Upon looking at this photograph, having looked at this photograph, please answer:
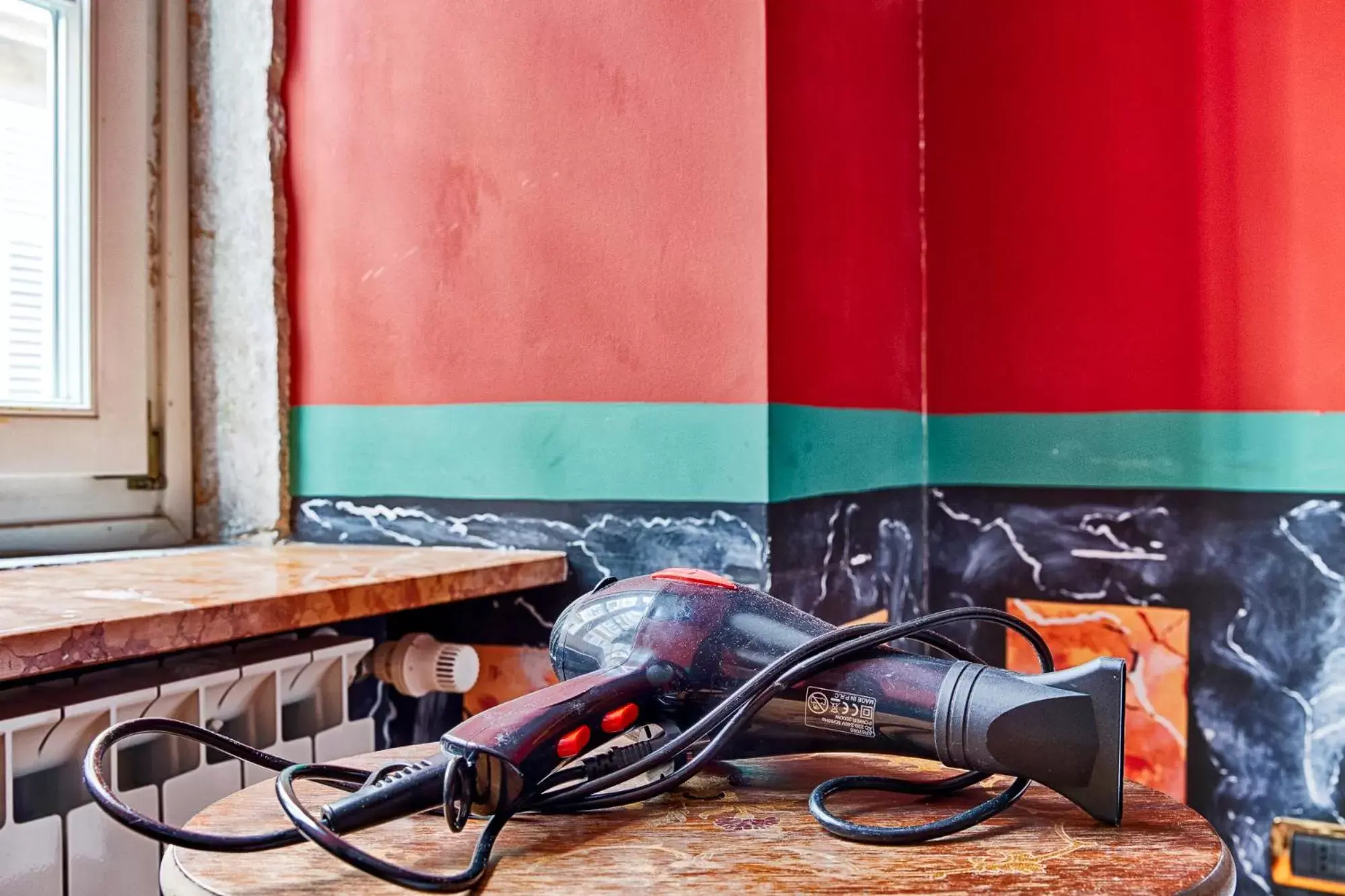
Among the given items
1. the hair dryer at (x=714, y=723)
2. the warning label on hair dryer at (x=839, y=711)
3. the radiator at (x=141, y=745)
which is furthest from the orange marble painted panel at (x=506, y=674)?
the warning label on hair dryer at (x=839, y=711)

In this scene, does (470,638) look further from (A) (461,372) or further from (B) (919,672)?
(B) (919,672)

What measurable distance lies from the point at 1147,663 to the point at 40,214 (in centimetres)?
140

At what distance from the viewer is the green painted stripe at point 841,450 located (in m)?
1.18

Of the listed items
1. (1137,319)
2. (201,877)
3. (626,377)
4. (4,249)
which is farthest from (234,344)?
(1137,319)

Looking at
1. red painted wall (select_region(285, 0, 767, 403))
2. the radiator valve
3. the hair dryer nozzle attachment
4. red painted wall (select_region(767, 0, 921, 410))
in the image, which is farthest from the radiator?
the hair dryer nozzle attachment

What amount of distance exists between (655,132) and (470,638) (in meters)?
0.61

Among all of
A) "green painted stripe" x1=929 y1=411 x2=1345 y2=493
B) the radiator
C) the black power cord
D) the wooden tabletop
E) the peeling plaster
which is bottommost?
the radiator

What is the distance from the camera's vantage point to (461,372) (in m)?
1.29

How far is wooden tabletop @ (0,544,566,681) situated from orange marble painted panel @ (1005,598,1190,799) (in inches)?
25.6

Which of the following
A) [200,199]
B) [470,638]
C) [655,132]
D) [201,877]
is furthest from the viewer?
[200,199]

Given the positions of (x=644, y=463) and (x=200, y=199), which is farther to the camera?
(x=200, y=199)

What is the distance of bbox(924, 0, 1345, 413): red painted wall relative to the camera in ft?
4.14

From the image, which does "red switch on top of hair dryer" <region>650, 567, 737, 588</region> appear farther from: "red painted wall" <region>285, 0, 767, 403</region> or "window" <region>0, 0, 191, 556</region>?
"window" <region>0, 0, 191, 556</region>

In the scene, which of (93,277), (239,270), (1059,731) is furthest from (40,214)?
(1059,731)
